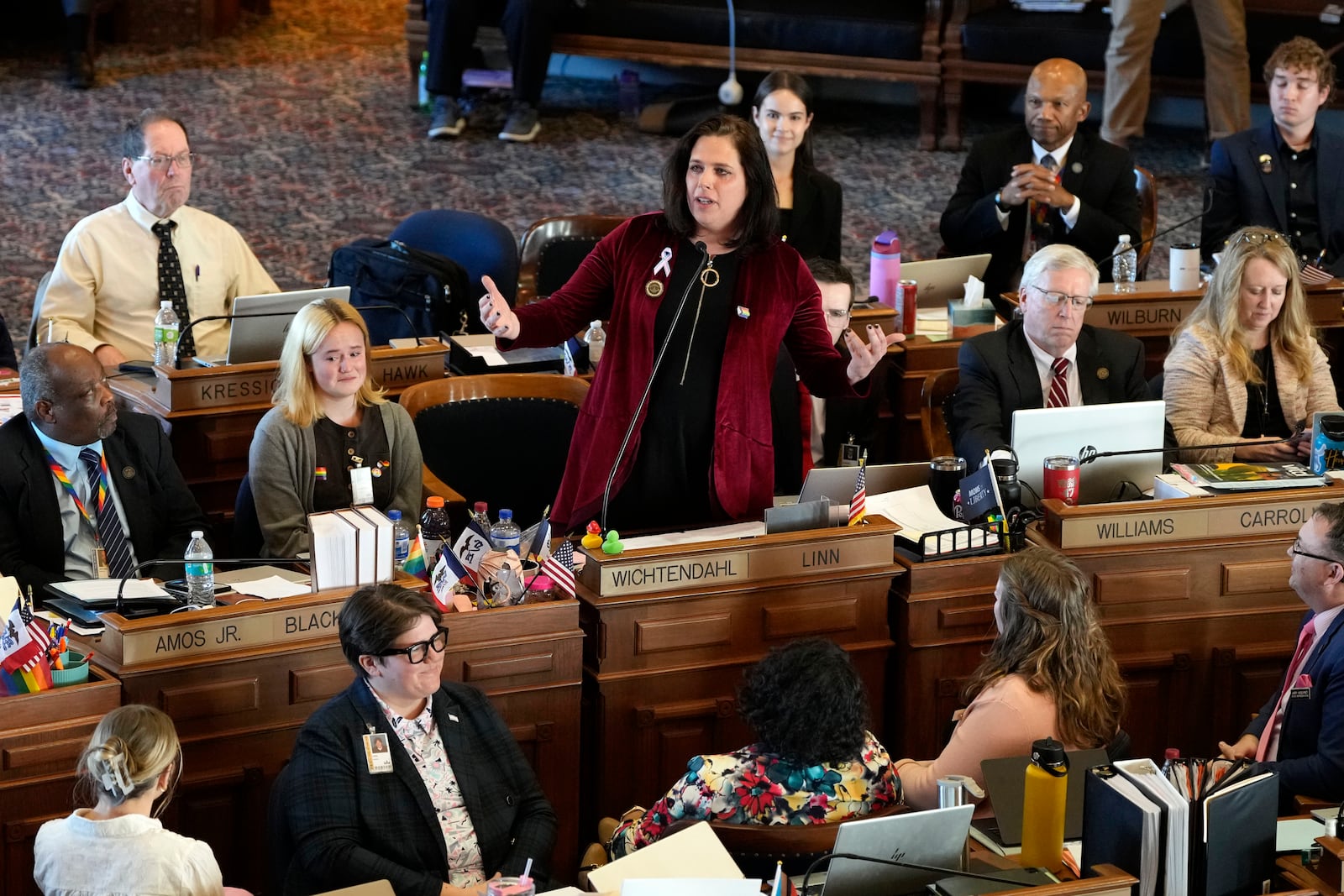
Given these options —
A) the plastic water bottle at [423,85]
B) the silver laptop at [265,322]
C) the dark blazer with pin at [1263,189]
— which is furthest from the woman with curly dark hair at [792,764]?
the plastic water bottle at [423,85]

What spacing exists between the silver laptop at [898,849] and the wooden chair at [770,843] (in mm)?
197

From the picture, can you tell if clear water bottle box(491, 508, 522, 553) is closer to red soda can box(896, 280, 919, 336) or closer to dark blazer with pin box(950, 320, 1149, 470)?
dark blazer with pin box(950, 320, 1149, 470)

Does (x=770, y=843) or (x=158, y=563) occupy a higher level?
(x=158, y=563)

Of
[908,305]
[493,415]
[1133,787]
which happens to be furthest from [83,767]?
[908,305]

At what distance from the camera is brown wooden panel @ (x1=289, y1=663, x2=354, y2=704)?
11.9 feet

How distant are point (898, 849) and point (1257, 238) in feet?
8.78

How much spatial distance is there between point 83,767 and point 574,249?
3.36m

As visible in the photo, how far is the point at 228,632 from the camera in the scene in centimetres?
356

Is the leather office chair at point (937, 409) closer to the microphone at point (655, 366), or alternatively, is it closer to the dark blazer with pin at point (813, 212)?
the dark blazer with pin at point (813, 212)

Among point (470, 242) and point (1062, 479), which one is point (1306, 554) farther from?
point (470, 242)

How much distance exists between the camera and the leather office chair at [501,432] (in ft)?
16.1

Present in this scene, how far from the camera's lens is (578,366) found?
17.7 ft

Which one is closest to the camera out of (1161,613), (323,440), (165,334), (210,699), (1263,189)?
(210,699)

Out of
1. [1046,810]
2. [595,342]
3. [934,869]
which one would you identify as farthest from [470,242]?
[934,869]
